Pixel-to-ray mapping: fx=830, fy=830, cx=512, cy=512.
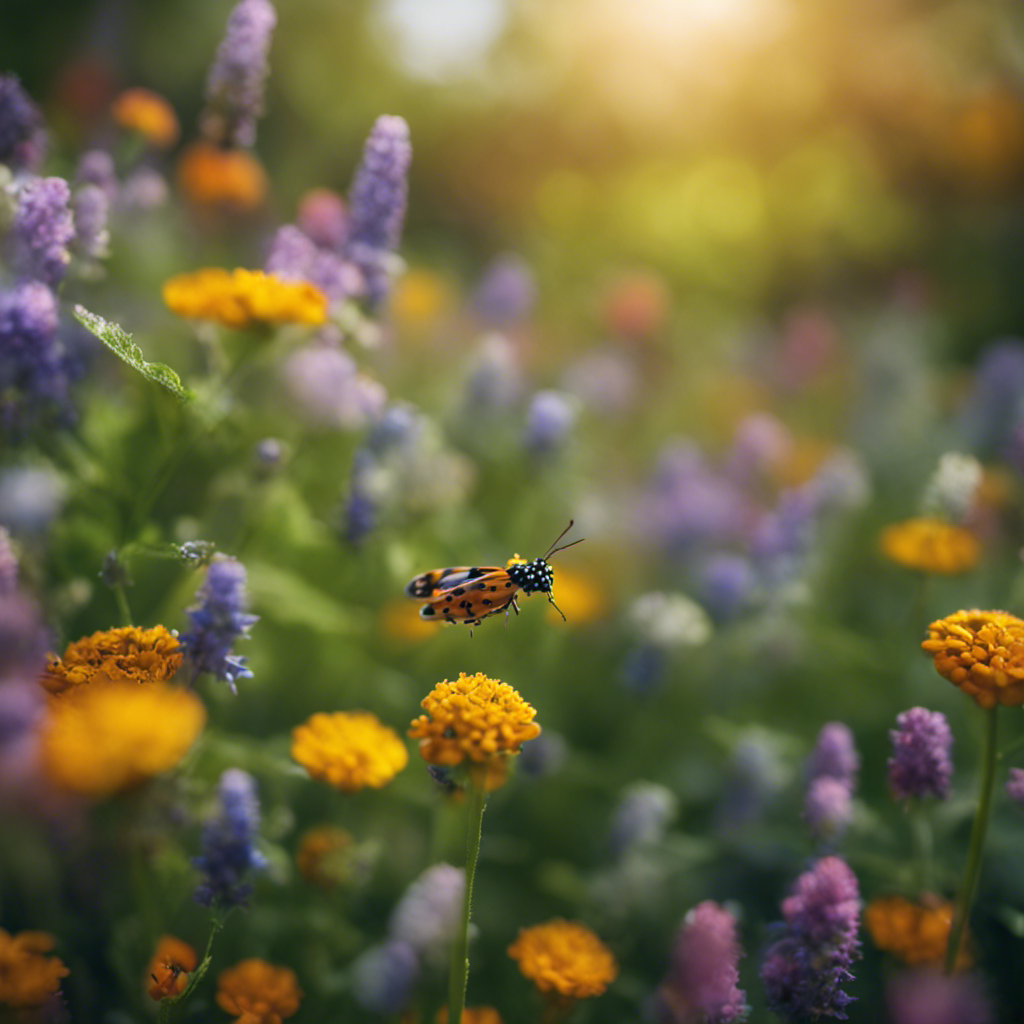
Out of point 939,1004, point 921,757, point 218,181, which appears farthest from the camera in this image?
point 218,181

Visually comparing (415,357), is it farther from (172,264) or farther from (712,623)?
(712,623)

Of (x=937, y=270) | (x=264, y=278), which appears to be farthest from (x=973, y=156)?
(x=264, y=278)

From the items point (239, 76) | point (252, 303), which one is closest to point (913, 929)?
point (252, 303)

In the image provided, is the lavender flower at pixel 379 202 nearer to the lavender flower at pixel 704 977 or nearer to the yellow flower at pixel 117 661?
the yellow flower at pixel 117 661

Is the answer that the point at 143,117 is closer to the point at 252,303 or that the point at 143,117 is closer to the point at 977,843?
the point at 252,303

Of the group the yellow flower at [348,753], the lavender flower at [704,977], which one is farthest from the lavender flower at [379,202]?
the lavender flower at [704,977]

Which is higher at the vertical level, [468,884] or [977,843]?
[977,843]
